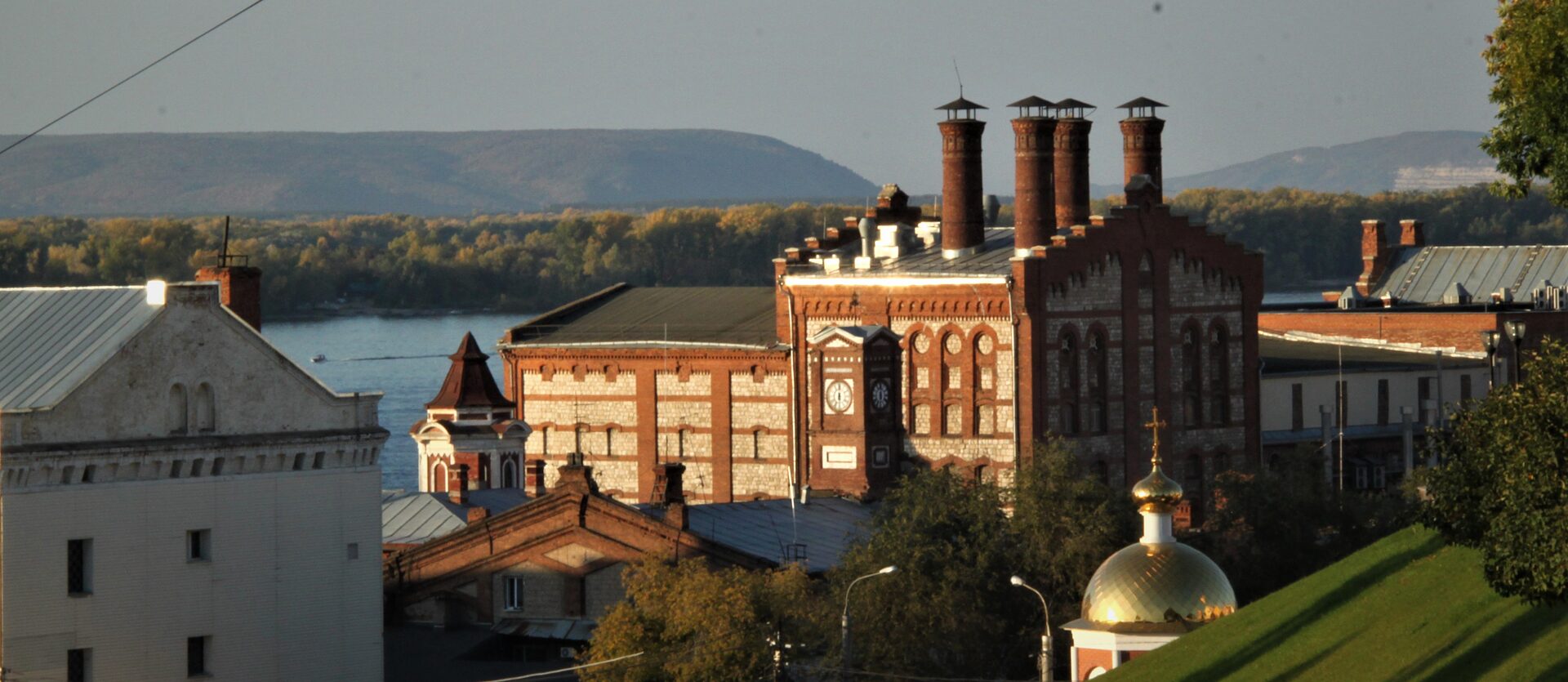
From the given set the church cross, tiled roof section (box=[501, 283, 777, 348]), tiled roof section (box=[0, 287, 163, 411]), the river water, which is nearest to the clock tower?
tiled roof section (box=[501, 283, 777, 348])

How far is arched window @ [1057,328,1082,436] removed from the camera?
75.1m

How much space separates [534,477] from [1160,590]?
29.8 metres

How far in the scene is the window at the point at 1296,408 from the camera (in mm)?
84125

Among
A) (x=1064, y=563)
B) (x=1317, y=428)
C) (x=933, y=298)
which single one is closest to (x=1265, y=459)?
(x=1317, y=428)

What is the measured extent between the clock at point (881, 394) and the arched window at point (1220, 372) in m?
9.53

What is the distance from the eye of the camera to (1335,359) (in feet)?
291

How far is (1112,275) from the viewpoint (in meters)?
76.4

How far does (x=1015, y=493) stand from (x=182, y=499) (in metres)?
16.9

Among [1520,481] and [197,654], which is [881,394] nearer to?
[197,654]

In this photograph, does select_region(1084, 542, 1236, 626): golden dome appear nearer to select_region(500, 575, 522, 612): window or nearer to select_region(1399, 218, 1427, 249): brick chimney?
select_region(500, 575, 522, 612): window

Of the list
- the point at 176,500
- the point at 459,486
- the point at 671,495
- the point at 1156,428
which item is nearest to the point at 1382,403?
the point at 459,486

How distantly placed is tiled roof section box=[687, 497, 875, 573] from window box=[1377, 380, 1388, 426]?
66.1 ft

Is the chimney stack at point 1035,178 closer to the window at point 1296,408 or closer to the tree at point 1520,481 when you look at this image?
the window at point 1296,408

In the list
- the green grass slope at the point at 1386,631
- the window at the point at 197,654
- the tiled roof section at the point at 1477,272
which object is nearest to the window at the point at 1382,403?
the tiled roof section at the point at 1477,272
